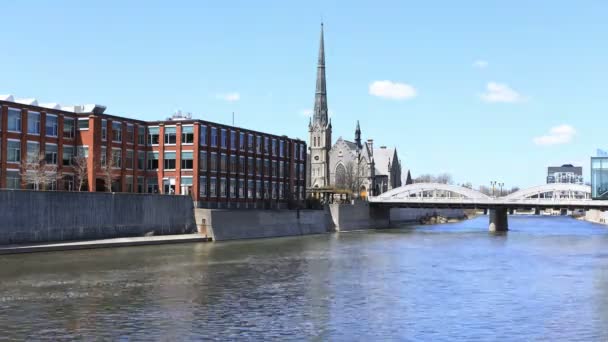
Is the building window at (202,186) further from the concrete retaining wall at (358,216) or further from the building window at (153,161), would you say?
the concrete retaining wall at (358,216)

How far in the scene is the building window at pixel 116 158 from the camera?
9144 cm

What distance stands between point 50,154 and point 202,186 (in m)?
20.6

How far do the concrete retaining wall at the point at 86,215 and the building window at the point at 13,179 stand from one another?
1086cm

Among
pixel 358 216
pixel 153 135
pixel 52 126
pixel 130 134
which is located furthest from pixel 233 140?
pixel 358 216

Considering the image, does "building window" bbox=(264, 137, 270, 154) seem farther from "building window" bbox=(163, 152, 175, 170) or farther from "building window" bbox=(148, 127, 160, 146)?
"building window" bbox=(148, 127, 160, 146)

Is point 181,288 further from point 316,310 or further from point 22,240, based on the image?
point 22,240

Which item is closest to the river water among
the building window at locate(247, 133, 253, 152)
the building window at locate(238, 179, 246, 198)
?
the building window at locate(238, 179, 246, 198)

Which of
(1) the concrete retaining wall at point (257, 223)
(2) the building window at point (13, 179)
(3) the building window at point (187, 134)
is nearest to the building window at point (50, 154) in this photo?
(2) the building window at point (13, 179)

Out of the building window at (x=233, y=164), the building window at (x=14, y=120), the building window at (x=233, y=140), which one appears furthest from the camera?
the building window at (x=233, y=140)

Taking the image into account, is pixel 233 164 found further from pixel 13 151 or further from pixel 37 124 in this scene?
pixel 13 151

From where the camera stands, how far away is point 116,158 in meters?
92.1

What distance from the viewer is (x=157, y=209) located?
83312 millimetres

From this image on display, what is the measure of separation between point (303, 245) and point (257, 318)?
5161cm

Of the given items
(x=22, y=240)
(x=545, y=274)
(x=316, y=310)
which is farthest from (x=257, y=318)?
(x=22, y=240)
